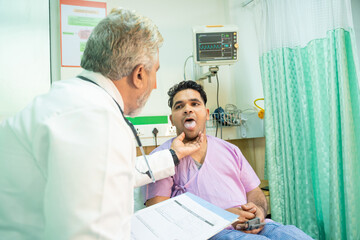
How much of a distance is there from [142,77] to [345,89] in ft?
4.32

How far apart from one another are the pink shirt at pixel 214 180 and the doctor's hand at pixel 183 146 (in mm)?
67

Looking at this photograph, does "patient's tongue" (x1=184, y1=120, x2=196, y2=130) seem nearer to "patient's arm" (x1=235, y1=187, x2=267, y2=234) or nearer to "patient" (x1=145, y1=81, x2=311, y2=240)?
"patient" (x1=145, y1=81, x2=311, y2=240)

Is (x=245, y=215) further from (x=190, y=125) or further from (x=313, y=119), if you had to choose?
(x=313, y=119)

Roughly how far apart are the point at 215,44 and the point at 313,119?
0.94 meters

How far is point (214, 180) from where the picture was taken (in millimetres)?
1454

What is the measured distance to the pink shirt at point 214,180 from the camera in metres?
1.41

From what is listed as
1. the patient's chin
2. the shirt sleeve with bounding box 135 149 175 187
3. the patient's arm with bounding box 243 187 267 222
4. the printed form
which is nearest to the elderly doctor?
the printed form

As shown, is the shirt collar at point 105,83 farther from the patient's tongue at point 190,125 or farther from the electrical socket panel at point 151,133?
the electrical socket panel at point 151,133

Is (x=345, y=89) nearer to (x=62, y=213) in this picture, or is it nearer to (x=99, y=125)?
(x=99, y=125)

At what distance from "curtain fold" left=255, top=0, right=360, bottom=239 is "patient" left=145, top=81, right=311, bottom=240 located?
47cm

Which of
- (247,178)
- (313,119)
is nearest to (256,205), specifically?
(247,178)

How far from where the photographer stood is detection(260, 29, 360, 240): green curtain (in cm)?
152

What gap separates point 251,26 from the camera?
2.38 metres

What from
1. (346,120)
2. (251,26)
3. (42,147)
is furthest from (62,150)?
(251,26)
